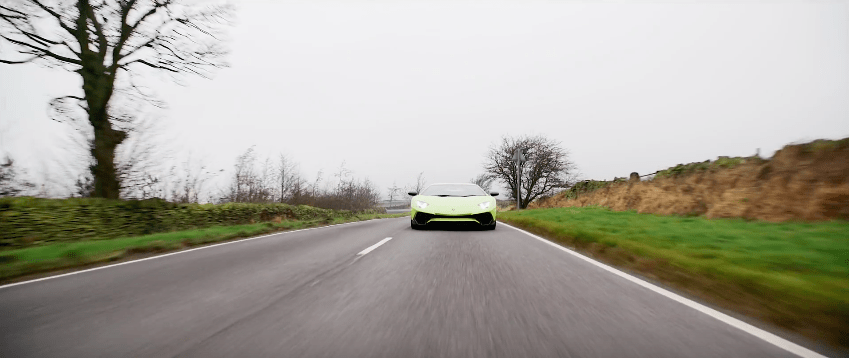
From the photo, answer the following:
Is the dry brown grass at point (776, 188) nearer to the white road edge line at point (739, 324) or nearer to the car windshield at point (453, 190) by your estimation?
the car windshield at point (453, 190)

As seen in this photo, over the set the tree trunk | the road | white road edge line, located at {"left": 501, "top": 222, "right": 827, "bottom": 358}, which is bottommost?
white road edge line, located at {"left": 501, "top": 222, "right": 827, "bottom": 358}

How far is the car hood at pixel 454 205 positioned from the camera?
9953mm

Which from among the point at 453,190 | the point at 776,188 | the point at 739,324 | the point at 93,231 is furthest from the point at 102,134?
the point at 776,188

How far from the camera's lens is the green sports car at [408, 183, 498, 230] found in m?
9.95

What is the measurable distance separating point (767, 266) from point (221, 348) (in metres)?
4.94

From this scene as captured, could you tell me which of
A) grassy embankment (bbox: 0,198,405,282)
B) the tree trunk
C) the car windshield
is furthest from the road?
the tree trunk

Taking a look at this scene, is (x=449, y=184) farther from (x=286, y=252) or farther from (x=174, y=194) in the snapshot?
(x=174, y=194)

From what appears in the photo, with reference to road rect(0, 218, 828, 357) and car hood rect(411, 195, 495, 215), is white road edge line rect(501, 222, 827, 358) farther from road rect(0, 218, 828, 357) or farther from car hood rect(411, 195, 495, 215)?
car hood rect(411, 195, 495, 215)

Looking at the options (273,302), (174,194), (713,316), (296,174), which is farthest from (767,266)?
(296,174)

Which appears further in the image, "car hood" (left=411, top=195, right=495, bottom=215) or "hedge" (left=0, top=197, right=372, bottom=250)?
"car hood" (left=411, top=195, right=495, bottom=215)

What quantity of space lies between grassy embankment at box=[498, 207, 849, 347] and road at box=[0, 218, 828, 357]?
1.44ft

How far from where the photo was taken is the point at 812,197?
27.0 feet

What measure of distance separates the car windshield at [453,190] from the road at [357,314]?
5852mm

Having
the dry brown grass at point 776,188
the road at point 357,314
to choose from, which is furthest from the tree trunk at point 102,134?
the dry brown grass at point 776,188
